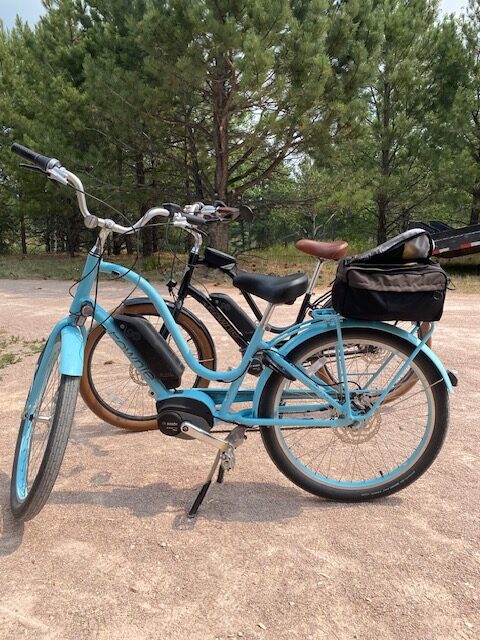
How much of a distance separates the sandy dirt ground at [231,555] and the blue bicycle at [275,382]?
146 mm

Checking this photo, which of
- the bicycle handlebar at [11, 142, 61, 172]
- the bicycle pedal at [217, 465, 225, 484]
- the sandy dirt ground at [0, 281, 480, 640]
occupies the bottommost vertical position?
the sandy dirt ground at [0, 281, 480, 640]

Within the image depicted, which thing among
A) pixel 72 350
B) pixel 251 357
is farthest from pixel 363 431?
pixel 72 350

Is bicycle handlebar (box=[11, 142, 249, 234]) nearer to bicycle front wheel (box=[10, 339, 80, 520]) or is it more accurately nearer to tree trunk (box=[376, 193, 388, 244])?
bicycle front wheel (box=[10, 339, 80, 520])

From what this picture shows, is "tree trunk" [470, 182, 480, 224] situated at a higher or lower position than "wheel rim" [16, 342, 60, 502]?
higher

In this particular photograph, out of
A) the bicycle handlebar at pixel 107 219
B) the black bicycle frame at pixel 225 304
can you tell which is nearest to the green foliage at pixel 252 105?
the black bicycle frame at pixel 225 304

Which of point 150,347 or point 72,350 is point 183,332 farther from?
point 72,350

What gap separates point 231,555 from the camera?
1.87 m

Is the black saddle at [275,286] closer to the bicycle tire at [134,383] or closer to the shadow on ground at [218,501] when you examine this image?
the bicycle tire at [134,383]

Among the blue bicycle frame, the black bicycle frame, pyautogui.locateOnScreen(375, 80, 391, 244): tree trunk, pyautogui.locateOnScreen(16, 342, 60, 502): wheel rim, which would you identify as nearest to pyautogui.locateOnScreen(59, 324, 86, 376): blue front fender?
the blue bicycle frame

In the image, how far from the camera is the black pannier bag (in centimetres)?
197

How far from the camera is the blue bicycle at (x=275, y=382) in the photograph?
83.2 inches

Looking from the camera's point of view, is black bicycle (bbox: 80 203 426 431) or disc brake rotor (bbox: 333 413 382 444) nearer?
disc brake rotor (bbox: 333 413 382 444)

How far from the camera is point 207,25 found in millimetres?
8055

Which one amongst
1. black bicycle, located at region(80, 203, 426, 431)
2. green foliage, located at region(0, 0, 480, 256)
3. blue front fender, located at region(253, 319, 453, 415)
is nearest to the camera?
blue front fender, located at region(253, 319, 453, 415)
